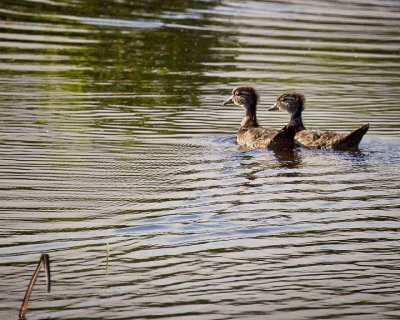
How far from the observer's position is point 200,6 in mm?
28203

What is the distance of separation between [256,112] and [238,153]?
3.19m

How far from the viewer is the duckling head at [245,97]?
1573cm

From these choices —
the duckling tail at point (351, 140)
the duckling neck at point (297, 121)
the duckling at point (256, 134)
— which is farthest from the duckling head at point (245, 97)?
the duckling tail at point (351, 140)

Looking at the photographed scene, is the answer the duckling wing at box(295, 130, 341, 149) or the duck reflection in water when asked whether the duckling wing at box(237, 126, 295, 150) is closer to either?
the duck reflection in water

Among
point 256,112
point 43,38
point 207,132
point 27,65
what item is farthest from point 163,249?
point 43,38

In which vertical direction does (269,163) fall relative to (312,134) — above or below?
below

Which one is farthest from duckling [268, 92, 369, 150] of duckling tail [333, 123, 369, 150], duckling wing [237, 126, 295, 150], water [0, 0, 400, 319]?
duckling wing [237, 126, 295, 150]

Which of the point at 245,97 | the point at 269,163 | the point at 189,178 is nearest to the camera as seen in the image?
the point at 189,178

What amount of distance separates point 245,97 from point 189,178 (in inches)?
173

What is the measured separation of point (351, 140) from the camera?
1352 cm

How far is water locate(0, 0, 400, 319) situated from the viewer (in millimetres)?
7875

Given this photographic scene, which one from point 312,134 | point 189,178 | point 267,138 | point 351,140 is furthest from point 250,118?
point 189,178

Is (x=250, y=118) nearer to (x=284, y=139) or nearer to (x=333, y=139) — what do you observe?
(x=284, y=139)

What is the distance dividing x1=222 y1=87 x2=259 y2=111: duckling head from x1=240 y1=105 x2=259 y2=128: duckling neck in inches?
0.6
